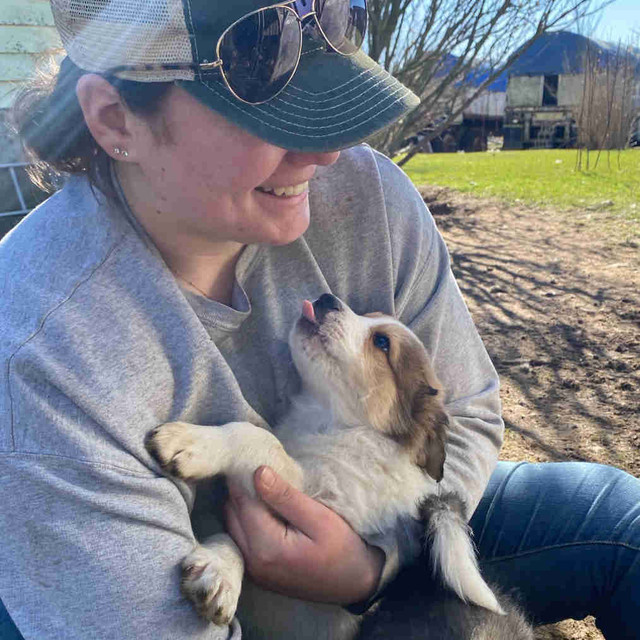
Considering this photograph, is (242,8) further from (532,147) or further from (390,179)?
(532,147)

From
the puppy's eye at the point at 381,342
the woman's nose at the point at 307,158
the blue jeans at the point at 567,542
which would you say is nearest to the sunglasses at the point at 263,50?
the woman's nose at the point at 307,158

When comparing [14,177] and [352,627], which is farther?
[14,177]

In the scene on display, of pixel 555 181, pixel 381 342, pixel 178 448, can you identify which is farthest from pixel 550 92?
pixel 178 448

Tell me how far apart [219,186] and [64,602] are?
0.88 m

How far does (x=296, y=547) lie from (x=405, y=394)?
0.66 meters

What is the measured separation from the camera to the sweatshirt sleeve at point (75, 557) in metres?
1.20

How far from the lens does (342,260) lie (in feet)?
6.36

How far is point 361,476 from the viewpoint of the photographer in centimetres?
191

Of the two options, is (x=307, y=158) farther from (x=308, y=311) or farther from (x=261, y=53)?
(x=308, y=311)

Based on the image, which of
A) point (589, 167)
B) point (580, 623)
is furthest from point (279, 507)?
point (589, 167)

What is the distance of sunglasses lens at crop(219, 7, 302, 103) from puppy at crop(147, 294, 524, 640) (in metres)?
0.69

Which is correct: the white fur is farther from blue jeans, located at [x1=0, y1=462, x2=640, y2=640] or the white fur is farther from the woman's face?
the woman's face

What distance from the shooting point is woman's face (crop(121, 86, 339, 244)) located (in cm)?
138

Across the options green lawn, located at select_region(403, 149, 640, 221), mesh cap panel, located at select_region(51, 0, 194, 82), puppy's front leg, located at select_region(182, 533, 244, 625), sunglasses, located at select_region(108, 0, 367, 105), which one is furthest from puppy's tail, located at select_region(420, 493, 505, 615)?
green lawn, located at select_region(403, 149, 640, 221)
